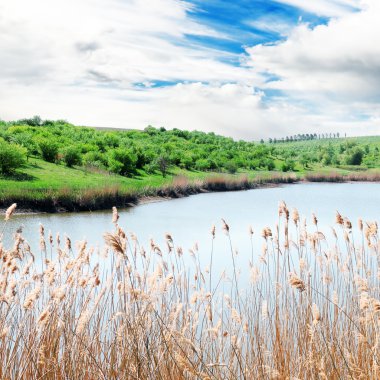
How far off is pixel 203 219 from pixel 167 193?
1004cm

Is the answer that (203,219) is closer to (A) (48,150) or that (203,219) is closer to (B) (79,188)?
(B) (79,188)

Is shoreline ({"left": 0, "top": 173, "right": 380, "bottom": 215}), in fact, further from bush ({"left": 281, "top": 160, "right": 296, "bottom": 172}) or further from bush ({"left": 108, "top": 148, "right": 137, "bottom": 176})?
bush ({"left": 281, "top": 160, "right": 296, "bottom": 172})

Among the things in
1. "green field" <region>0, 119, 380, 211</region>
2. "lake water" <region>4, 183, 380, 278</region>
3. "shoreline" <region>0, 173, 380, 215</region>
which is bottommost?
"lake water" <region>4, 183, 380, 278</region>

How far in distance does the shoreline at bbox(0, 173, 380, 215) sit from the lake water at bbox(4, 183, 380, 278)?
95 centimetres

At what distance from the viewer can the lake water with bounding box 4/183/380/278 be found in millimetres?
17016

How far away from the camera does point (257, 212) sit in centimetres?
2767

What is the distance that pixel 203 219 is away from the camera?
2452 cm

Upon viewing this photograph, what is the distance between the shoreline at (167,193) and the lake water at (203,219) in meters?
0.95

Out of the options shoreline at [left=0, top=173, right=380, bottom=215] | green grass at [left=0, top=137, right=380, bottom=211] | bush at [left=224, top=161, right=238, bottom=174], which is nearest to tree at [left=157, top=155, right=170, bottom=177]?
green grass at [left=0, top=137, right=380, bottom=211]

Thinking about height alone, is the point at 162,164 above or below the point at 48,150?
below

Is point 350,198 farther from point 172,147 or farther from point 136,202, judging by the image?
point 172,147

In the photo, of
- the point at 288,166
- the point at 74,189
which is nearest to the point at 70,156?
the point at 74,189

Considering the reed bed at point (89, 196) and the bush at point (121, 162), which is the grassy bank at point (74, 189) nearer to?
the reed bed at point (89, 196)

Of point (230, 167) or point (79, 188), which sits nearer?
point (79, 188)
